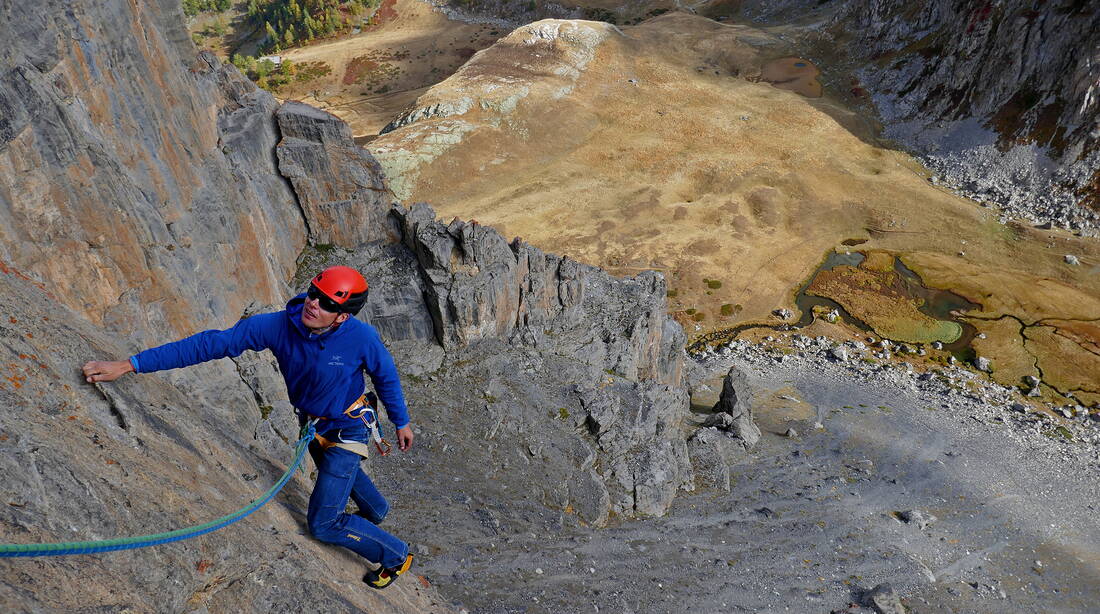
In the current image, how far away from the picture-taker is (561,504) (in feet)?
61.0

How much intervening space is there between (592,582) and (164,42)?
1909 centimetres

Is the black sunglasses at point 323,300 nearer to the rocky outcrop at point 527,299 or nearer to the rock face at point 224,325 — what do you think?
the rock face at point 224,325

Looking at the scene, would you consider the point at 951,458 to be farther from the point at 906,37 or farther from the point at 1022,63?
the point at 906,37

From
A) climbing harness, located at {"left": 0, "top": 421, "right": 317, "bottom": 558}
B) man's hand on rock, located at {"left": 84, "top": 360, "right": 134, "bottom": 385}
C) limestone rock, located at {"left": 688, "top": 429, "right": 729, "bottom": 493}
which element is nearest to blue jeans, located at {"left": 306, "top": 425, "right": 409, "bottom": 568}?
climbing harness, located at {"left": 0, "top": 421, "right": 317, "bottom": 558}

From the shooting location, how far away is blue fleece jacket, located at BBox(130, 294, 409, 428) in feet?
24.3

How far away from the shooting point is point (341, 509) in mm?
8422

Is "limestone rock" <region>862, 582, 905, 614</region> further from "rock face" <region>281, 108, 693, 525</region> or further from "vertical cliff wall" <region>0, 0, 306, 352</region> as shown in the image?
"vertical cliff wall" <region>0, 0, 306, 352</region>

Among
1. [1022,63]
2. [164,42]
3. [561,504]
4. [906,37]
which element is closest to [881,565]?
[561,504]

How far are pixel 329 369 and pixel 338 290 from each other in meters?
1.24

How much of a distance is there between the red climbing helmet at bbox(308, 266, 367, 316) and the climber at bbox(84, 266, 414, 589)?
0.5 inches

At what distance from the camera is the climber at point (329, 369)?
7.22 metres

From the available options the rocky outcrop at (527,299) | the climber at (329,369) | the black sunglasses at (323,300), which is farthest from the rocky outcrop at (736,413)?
the black sunglasses at (323,300)

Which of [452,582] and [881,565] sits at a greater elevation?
[452,582]

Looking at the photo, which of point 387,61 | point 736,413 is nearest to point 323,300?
point 736,413
